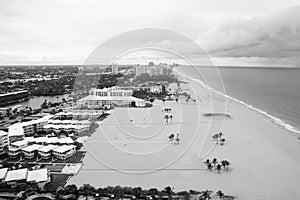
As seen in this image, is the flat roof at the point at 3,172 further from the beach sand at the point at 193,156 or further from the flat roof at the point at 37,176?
the beach sand at the point at 193,156

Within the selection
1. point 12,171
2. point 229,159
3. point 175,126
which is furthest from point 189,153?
point 12,171

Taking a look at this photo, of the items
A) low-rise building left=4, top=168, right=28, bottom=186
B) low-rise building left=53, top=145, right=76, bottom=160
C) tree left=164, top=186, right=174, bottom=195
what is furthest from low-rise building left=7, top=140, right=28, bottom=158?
tree left=164, top=186, right=174, bottom=195

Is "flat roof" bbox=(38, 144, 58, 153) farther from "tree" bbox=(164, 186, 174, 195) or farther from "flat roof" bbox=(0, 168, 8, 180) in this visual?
"tree" bbox=(164, 186, 174, 195)

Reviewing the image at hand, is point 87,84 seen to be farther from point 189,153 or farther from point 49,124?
point 189,153

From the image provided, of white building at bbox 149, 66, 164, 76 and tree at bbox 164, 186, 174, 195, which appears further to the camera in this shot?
white building at bbox 149, 66, 164, 76

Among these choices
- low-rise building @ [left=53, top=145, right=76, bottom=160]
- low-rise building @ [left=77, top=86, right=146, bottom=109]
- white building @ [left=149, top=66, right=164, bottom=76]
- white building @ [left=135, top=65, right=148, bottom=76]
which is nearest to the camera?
low-rise building @ [left=53, top=145, right=76, bottom=160]

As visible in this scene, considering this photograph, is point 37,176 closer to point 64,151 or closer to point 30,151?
point 64,151

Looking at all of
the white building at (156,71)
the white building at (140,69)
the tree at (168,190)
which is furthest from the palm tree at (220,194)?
the white building at (156,71)
